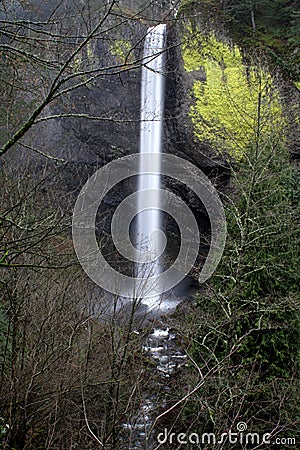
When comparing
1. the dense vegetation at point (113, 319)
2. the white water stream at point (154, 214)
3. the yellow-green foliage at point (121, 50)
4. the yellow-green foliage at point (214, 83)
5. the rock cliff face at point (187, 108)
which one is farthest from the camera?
the yellow-green foliage at point (214, 83)

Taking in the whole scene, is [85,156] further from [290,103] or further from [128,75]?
[290,103]

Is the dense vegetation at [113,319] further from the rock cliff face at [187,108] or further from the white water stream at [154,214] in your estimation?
the rock cliff face at [187,108]

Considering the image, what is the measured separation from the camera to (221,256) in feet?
20.6

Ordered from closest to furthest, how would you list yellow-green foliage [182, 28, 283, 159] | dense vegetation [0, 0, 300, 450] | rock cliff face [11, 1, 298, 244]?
dense vegetation [0, 0, 300, 450] < rock cliff face [11, 1, 298, 244] < yellow-green foliage [182, 28, 283, 159]

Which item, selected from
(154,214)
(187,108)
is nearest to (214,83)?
(187,108)

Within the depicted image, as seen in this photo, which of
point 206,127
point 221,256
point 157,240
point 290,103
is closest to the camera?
point 221,256

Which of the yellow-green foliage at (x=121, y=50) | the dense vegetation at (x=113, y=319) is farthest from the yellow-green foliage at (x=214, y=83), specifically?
the yellow-green foliage at (x=121, y=50)

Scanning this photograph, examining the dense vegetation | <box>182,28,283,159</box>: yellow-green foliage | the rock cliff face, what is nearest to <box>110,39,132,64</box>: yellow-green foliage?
the dense vegetation

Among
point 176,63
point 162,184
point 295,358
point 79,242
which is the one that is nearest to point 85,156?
point 162,184

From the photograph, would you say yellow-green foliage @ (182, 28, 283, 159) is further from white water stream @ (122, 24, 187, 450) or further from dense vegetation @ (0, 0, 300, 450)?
dense vegetation @ (0, 0, 300, 450)

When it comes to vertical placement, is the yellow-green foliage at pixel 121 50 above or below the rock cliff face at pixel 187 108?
below

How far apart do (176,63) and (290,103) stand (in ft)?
12.0

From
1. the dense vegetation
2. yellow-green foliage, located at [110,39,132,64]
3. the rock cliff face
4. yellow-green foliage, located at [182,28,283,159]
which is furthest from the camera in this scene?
yellow-green foliage, located at [182,28,283,159]

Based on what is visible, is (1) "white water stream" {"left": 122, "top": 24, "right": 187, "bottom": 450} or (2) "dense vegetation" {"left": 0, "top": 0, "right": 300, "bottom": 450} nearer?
(2) "dense vegetation" {"left": 0, "top": 0, "right": 300, "bottom": 450}
